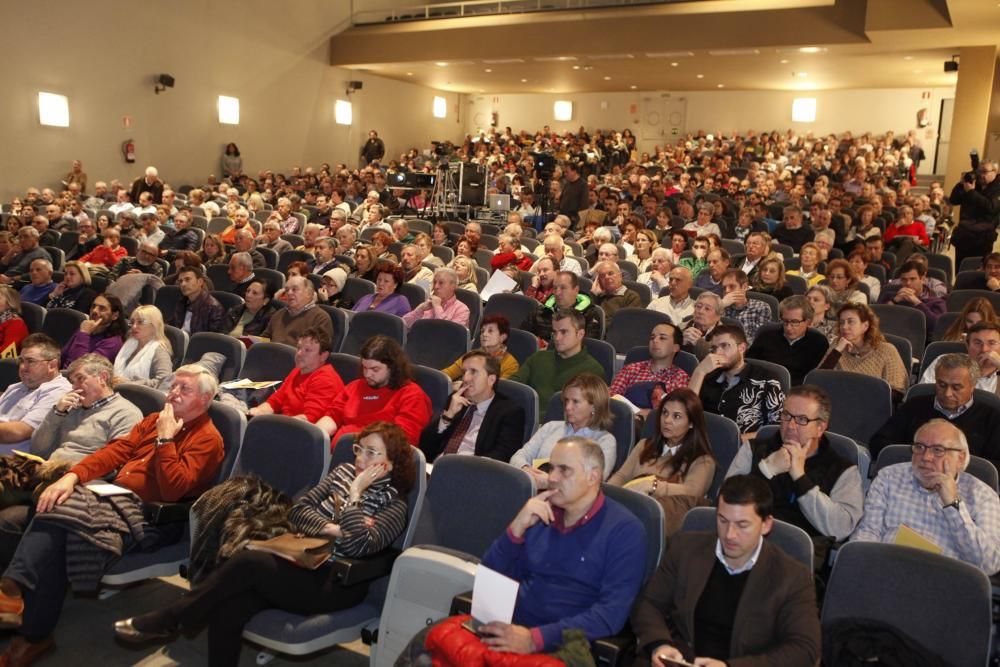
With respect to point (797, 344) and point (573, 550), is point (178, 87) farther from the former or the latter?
point (573, 550)

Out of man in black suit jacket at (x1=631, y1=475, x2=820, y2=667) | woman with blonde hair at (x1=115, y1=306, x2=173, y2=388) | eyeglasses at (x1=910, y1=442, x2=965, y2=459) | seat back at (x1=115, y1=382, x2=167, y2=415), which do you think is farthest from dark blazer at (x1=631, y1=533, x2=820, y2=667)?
woman with blonde hair at (x1=115, y1=306, x2=173, y2=388)

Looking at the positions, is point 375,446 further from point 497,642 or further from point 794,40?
point 794,40

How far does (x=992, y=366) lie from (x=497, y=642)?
9.34 feet

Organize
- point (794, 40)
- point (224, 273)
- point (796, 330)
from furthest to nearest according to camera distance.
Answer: point (794, 40) < point (224, 273) < point (796, 330)

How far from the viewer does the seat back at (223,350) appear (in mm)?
4660

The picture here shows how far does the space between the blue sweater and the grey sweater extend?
6.09 feet

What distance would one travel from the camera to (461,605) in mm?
2486

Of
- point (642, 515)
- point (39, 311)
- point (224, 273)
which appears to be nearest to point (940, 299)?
point (642, 515)

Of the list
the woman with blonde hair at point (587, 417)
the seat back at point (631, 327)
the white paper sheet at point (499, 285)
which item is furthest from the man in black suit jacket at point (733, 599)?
the white paper sheet at point (499, 285)

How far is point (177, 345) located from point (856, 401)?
141 inches

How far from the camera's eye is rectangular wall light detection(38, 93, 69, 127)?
13.2 metres

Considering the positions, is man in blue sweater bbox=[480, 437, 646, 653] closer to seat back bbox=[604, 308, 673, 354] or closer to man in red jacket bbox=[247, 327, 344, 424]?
man in red jacket bbox=[247, 327, 344, 424]

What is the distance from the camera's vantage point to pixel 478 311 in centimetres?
591

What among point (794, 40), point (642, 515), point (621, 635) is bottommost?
point (621, 635)
